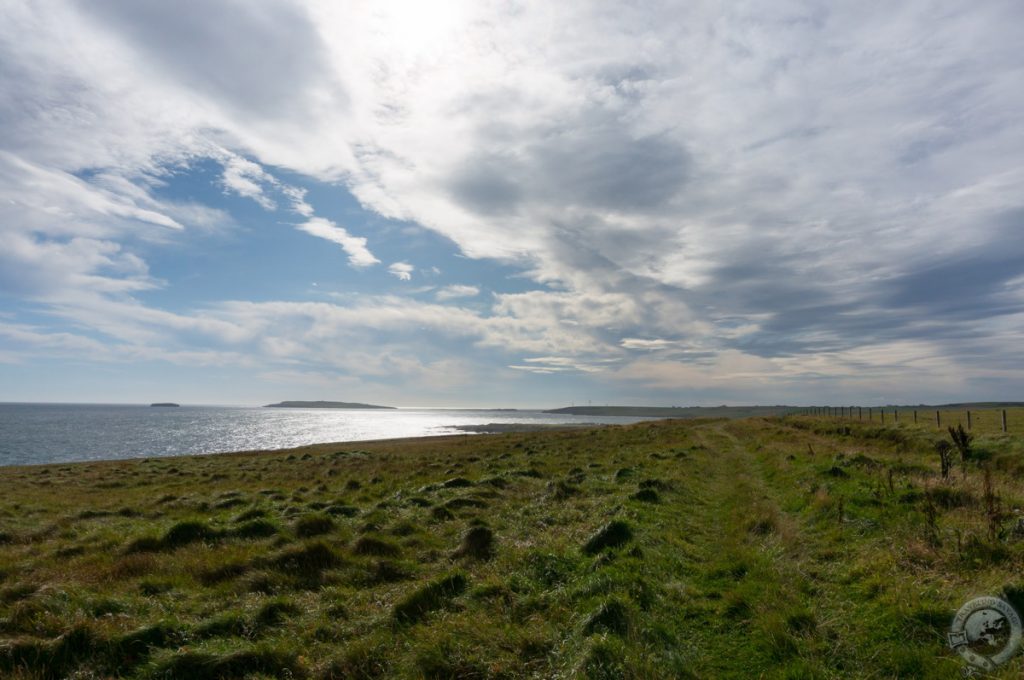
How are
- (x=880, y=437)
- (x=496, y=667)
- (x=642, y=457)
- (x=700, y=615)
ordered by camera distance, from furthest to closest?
(x=880, y=437)
(x=642, y=457)
(x=700, y=615)
(x=496, y=667)

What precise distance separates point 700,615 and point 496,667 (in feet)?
12.5

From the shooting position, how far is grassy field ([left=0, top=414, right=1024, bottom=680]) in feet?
23.2

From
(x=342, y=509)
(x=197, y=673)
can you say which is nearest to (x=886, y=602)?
(x=197, y=673)

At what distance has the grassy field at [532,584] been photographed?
7078 mm

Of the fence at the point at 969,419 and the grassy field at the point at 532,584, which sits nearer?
the grassy field at the point at 532,584

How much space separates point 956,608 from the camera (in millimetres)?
7117

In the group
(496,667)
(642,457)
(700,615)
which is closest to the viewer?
(496,667)

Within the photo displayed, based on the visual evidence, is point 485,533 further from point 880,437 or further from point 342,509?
point 880,437

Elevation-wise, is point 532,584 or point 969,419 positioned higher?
point 969,419

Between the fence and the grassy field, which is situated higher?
the fence

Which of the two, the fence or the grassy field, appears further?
the fence

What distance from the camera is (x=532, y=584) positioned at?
32.2 feet

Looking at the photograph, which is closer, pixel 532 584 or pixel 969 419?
pixel 532 584

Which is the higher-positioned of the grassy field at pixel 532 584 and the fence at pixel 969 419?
the fence at pixel 969 419
